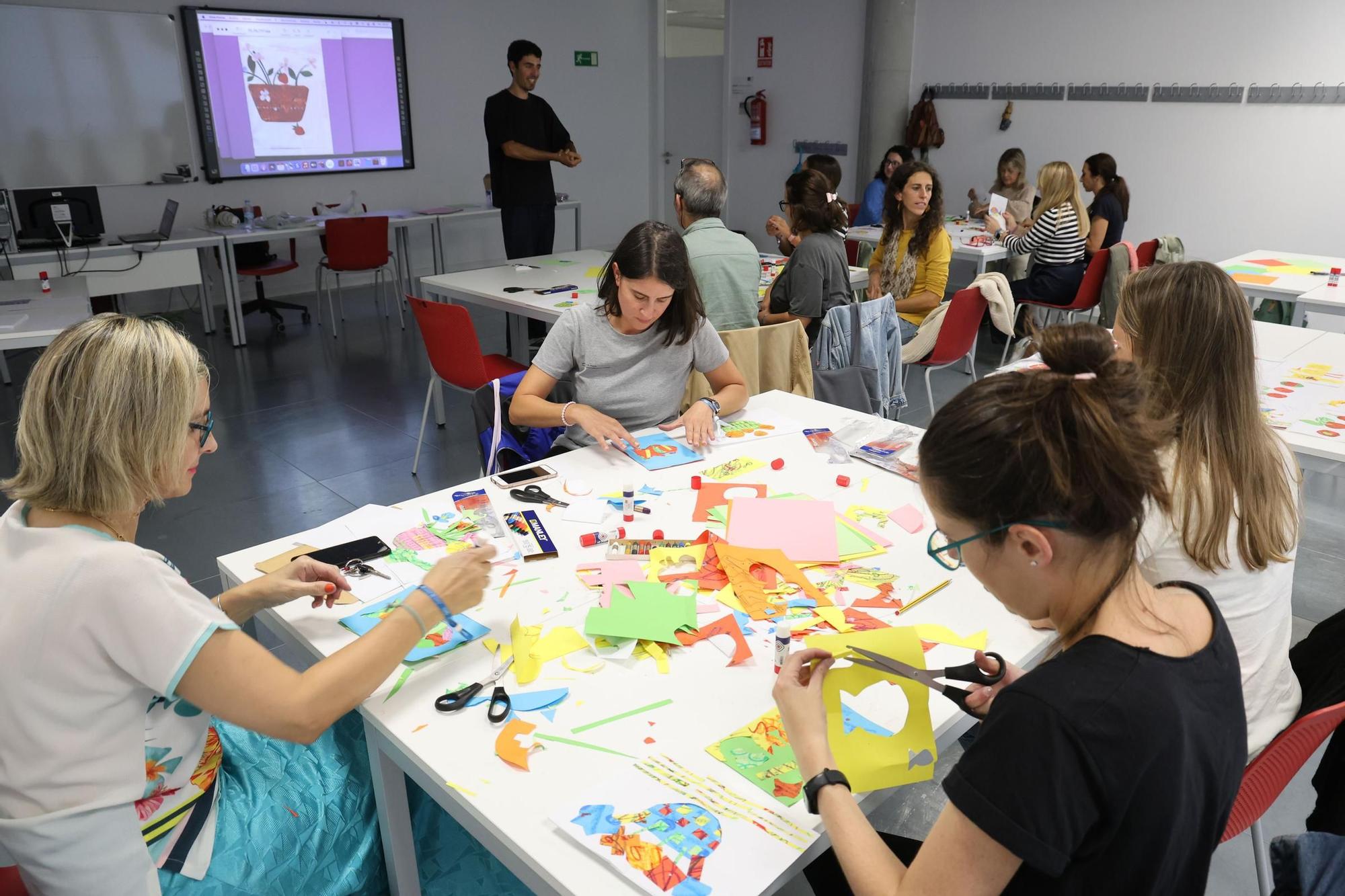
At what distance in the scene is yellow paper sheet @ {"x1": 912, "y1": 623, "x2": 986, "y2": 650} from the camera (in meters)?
1.56

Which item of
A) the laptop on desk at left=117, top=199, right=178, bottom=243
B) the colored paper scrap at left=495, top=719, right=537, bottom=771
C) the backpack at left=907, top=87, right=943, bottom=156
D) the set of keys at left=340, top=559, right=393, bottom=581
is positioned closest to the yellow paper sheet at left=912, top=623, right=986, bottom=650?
the colored paper scrap at left=495, top=719, right=537, bottom=771

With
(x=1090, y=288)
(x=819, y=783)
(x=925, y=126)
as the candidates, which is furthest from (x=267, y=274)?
(x=819, y=783)

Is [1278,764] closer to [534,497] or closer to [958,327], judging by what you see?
[534,497]

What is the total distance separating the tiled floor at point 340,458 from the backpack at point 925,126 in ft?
9.99

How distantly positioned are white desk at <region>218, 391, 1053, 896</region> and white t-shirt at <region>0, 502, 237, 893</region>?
0.34m

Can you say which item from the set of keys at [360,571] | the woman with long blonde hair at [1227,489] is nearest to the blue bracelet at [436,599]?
the set of keys at [360,571]

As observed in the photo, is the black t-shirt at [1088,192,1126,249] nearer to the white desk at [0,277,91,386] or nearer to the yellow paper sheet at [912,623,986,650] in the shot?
the yellow paper sheet at [912,623,986,650]

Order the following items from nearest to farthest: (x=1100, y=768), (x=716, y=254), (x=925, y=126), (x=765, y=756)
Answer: (x=1100, y=768) < (x=765, y=756) < (x=716, y=254) < (x=925, y=126)

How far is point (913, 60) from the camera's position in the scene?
8859 millimetres

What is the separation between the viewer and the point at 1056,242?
18.9ft

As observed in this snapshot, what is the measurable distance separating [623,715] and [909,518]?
0.92 metres

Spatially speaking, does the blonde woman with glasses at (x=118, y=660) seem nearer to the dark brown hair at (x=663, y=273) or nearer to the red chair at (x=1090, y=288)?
the dark brown hair at (x=663, y=273)

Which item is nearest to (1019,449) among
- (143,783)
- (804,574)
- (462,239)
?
(804,574)

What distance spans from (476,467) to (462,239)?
16.7ft
